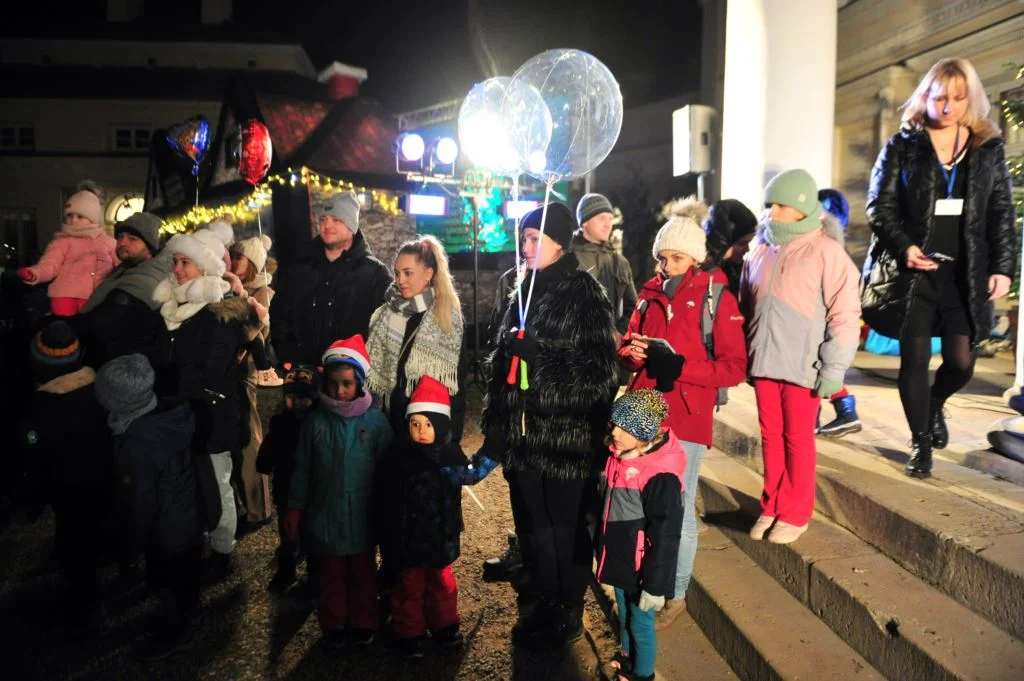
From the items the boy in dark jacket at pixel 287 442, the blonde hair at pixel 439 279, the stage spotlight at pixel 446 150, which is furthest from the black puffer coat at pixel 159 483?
the stage spotlight at pixel 446 150

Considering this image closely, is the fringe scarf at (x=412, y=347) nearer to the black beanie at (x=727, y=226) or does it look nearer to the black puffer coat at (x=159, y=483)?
the black puffer coat at (x=159, y=483)

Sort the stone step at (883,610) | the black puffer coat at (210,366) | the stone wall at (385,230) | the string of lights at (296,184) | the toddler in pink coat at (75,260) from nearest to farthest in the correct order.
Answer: the stone step at (883,610), the black puffer coat at (210,366), the toddler in pink coat at (75,260), the string of lights at (296,184), the stone wall at (385,230)

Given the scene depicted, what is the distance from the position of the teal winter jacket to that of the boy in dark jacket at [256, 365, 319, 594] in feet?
1.91

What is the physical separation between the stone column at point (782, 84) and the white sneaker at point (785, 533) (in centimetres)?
423

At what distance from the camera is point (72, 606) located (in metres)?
3.43

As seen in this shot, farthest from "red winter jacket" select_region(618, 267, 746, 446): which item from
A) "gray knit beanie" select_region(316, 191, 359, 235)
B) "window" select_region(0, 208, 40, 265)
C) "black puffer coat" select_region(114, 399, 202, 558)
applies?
"window" select_region(0, 208, 40, 265)

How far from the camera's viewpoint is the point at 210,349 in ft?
12.7

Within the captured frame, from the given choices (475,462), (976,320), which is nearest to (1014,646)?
(976,320)

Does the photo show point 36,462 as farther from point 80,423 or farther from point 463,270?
point 463,270

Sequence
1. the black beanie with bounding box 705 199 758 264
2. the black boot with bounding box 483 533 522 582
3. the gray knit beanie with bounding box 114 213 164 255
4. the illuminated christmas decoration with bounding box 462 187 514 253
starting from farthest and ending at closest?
1. the illuminated christmas decoration with bounding box 462 187 514 253
2. the black beanie with bounding box 705 199 758 264
3. the gray knit beanie with bounding box 114 213 164 255
4. the black boot with bounding box 483 533 522 582

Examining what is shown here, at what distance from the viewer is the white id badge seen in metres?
3.30

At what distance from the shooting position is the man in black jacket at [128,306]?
12.9ft

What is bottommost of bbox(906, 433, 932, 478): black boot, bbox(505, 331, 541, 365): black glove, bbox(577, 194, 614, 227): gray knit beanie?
bbox(906, 433, 932, 478): black boot

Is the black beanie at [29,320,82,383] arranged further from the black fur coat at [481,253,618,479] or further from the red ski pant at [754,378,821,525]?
the red ski pant at [754,378,821,525]
